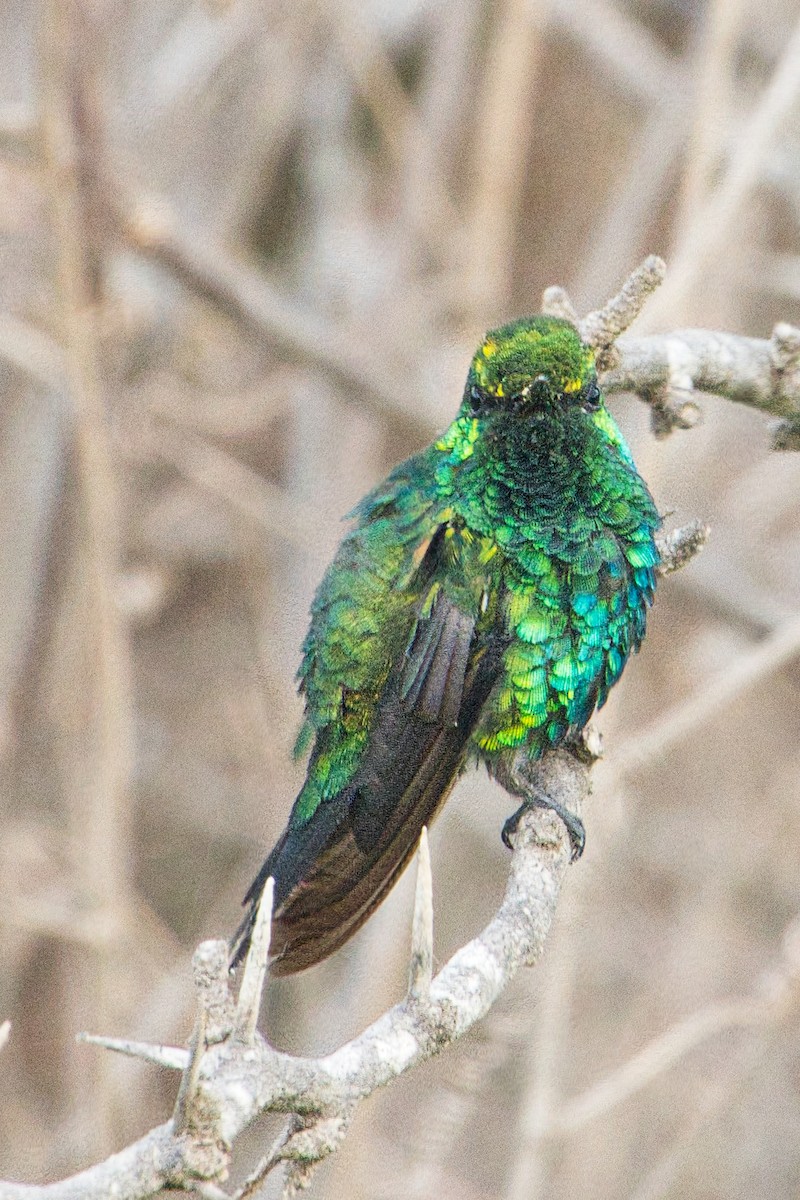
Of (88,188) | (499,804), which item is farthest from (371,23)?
(499,804)

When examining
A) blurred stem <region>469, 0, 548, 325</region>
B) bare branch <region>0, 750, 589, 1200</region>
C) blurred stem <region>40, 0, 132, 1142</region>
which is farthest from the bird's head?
blurred stem <region>469, 0, 548, 325</region>

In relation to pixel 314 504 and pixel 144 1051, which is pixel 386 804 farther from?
pixel 314 504

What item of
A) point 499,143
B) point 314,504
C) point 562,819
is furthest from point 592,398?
point 314,504

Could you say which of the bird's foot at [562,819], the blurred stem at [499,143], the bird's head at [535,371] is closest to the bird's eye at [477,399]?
the bird's head at [535,371]

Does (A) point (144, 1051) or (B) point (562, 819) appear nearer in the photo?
(A) point (144, 1051)

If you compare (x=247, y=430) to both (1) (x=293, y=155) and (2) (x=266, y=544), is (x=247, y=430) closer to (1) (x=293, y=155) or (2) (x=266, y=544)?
(2) (x=266, y=544)
